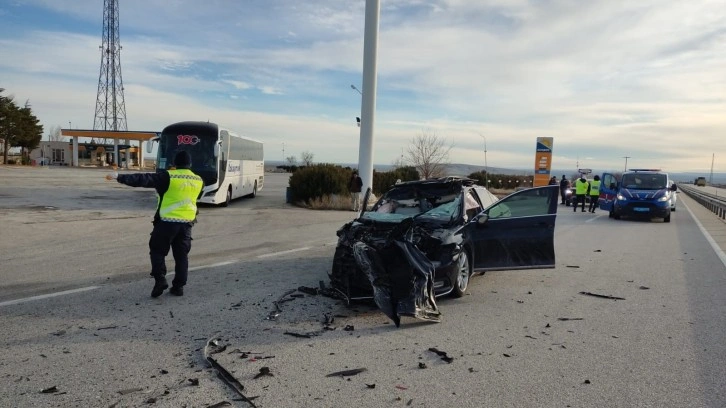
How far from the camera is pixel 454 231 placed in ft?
22.6

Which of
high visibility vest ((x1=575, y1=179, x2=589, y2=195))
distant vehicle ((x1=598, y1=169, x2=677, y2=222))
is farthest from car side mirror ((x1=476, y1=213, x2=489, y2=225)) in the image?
high visibility vest ((x1=575, y1=179, x2=589, y2=195))

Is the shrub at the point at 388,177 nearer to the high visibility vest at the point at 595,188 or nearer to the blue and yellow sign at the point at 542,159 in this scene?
the blue and yellow sign at the point at 542,159

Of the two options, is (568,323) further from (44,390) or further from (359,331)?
(44,390)

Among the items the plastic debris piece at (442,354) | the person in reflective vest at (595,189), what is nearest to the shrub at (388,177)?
the person in reflective vest at (595,189)

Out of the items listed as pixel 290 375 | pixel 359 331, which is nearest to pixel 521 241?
pixel 359 331

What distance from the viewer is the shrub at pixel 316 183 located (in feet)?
75.3

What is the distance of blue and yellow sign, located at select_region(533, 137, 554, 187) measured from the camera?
1244 inches

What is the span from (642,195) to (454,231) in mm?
14662

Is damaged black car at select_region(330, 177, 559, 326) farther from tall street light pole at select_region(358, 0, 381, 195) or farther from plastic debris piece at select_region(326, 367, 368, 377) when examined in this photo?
tall street light pole at select_region(358, 0, 381, 195)

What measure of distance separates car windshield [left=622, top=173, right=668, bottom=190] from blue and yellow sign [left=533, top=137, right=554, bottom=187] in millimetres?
11481

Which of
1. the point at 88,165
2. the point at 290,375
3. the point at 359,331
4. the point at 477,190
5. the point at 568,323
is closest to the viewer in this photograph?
the point at 290,375

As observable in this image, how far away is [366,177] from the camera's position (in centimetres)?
2248

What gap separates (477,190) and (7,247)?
29.6 feet

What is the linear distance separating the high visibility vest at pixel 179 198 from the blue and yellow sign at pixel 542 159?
27699 mm
